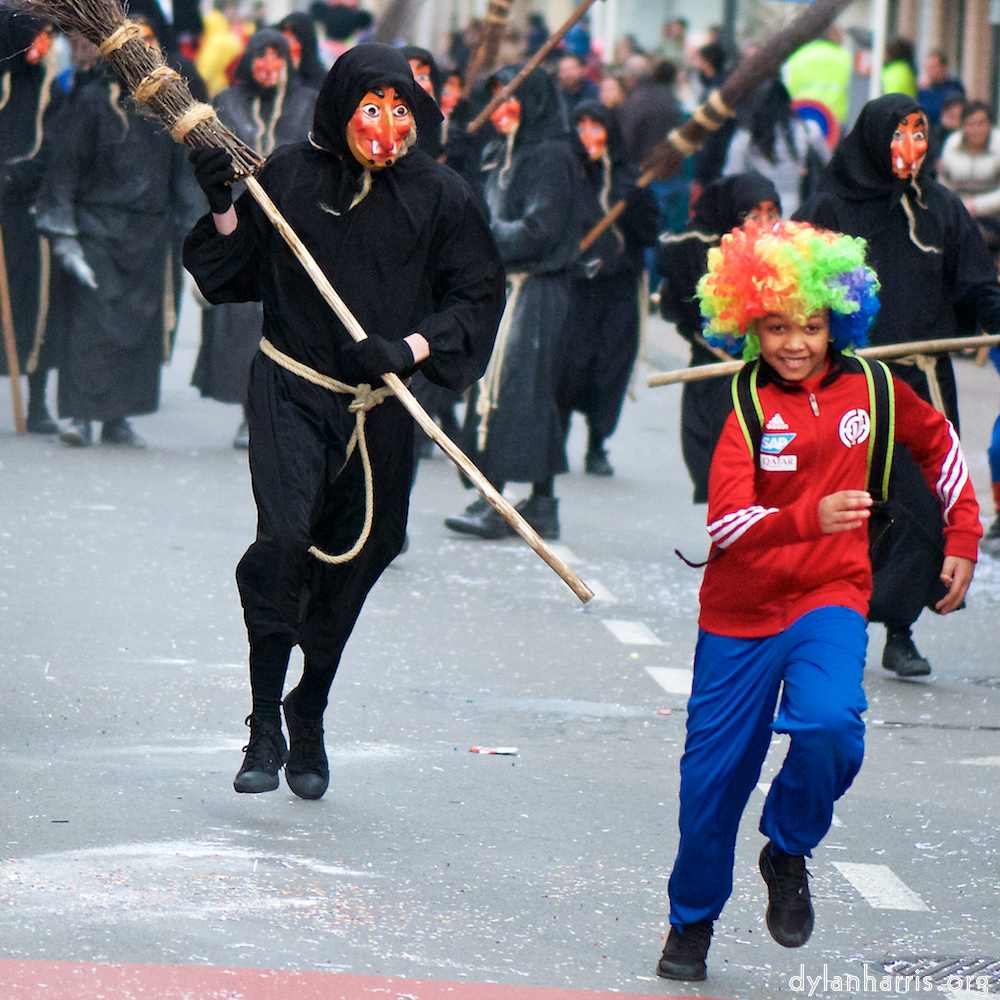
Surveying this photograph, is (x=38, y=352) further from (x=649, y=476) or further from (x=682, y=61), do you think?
(x=682, y=61)

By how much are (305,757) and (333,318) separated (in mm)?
1133

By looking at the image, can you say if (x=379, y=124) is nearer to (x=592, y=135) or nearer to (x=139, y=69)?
(x=139, y=69)

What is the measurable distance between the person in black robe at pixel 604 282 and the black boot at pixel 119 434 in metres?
2.46

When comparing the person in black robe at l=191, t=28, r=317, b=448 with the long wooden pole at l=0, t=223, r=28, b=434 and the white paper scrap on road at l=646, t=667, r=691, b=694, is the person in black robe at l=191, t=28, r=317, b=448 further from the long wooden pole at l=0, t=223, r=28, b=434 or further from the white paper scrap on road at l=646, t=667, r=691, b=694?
the white paper scrap on road at l=646, t=667, r=691, b=694

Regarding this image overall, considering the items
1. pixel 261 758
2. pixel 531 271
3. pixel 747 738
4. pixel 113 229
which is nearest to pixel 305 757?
pixel 261 758

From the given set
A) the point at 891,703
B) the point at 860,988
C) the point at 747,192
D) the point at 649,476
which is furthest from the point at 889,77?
the point at 860,988

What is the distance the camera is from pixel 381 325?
5133mm

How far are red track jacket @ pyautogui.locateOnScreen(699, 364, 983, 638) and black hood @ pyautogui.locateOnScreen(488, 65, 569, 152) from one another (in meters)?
5.44

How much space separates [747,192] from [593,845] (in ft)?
12.3

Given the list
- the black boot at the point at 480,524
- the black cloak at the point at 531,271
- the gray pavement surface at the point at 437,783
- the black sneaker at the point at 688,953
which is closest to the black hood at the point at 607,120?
the black cloak at the point at 531,271

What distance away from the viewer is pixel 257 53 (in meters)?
11.3

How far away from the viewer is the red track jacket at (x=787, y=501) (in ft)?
13.5

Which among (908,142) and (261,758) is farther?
(908,142)

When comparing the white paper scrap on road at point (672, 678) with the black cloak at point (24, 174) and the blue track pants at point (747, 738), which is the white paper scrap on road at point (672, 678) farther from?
the black cloak at point (24, 174)
